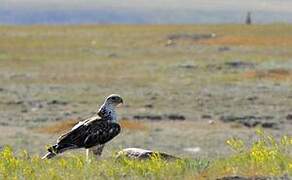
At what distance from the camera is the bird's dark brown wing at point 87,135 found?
13.4m

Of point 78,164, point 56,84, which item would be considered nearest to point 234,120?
point 56,84

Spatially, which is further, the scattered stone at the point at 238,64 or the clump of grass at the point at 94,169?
the scattered stone at the point at 238,64

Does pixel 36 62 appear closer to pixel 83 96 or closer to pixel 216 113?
pixel 83 96

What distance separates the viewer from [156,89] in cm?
4081

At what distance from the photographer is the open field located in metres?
28.5

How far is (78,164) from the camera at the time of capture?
11.7 meters

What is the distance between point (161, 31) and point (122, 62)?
33.2 meters

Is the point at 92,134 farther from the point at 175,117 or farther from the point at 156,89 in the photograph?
the point at 156,89

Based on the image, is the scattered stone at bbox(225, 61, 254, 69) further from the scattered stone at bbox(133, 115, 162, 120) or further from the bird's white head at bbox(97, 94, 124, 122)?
the bird's white head at bbox(97, 94, 124, 122)

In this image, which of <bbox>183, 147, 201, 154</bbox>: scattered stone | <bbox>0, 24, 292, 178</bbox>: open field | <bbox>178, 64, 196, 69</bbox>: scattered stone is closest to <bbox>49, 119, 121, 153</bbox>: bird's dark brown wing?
<bbox>0, 24, 292, 178</bbox>: open field

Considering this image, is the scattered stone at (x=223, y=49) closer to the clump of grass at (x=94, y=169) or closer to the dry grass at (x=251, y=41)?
the dry grass at (x=251, y=41)

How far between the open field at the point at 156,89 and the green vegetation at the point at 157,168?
3.70m

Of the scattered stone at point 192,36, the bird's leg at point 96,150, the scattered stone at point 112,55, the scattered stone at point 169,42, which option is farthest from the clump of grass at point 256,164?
the scattered stone at point 192,36

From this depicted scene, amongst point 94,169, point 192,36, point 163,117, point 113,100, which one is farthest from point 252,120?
point 192,36
